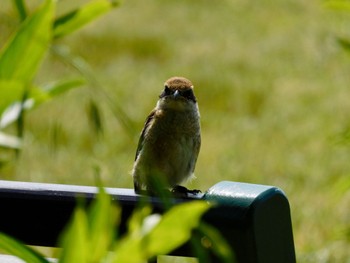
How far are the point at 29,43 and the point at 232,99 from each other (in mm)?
9308

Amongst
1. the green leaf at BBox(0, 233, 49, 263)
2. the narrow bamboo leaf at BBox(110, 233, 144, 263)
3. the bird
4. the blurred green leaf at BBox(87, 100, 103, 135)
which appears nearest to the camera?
the narrow bamboo leaf at BBox(110, 233, 144, 263)

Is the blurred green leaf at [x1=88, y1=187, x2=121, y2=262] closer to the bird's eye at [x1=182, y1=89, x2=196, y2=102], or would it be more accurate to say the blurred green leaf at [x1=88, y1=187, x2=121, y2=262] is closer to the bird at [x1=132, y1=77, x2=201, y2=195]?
the bird at [x1=132, y1=77, x2=201, y2=195]

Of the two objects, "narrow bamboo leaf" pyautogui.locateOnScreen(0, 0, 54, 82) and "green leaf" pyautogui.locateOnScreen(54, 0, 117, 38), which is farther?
"green leaf" pyautogui.locateOnScreen(54, 0, 117, 38)

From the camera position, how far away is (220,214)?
1.49 metres

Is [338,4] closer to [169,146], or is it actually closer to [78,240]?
[169,146]

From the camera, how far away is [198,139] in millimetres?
3438

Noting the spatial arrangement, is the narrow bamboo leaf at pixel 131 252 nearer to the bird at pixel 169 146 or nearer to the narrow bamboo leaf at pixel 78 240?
the narrow bamboo leaf at pixel 78 240

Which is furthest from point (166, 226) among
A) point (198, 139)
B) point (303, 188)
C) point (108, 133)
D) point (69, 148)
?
point (108, 133)

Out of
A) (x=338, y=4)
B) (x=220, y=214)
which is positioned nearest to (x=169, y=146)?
(x=338, y=4)

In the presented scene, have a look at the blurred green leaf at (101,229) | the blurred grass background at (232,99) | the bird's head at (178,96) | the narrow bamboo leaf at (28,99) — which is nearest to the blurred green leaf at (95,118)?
the narrow bamboo leaf at (28,99)

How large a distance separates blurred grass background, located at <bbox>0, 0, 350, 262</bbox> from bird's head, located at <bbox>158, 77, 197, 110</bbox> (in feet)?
1.53

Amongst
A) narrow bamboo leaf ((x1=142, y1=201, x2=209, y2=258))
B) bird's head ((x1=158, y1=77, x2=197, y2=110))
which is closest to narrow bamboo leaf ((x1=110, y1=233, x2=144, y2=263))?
narrow bamboo leaf ((x1=142, y1=201, x2=209, y2=258))

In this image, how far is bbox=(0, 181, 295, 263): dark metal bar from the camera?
147 centimetres

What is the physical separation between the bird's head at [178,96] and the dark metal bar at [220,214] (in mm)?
1851
